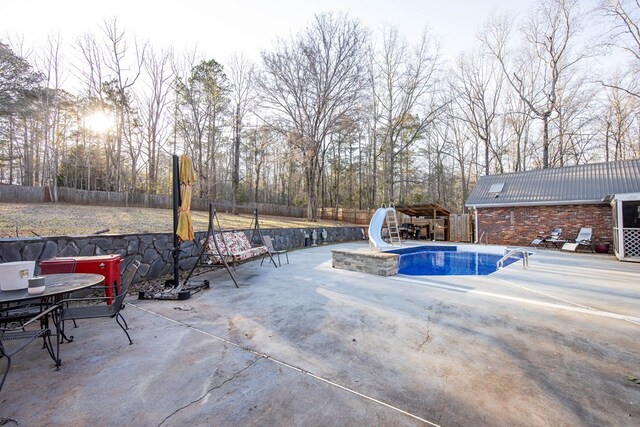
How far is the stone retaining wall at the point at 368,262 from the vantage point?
6043mm

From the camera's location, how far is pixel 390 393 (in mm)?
1938

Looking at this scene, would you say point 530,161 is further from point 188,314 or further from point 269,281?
point 188,314

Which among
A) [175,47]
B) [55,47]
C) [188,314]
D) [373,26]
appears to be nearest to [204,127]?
[175,47]

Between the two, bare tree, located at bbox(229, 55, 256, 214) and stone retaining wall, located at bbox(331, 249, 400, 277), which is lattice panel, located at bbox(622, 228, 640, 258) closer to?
stone retaining wall, located at bbox(331, 249, 400, 277)

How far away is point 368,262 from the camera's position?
632 cm

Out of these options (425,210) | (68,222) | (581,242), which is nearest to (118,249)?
(68,222)

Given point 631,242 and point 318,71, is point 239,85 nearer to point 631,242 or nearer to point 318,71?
point 318,71

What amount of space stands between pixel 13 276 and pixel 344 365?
2704 millimetres

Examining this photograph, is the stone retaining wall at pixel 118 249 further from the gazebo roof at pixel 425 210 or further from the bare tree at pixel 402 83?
the bare tree at pixel 402 83

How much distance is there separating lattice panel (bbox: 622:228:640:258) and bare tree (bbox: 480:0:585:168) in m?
9.82

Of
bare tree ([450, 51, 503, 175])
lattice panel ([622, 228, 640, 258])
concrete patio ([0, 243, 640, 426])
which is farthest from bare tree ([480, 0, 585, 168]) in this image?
concrete patio ([0, 243, 640, 426])

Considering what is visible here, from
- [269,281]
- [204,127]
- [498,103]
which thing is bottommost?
[269,281]

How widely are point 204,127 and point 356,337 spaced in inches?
771

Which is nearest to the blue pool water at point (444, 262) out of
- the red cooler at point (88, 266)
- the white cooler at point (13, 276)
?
the red cooler at point (88, 266)
